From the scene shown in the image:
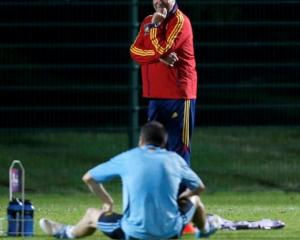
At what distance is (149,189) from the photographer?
1038 centimetres

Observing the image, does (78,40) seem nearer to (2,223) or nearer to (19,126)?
(19,126)

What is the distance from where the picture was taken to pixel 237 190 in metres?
18.7

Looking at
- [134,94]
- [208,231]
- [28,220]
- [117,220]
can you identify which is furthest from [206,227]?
[134,94]

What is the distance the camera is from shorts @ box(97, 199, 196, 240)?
10.7 metres

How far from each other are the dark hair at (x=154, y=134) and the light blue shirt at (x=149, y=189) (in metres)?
0.04

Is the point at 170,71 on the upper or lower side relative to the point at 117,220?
upper

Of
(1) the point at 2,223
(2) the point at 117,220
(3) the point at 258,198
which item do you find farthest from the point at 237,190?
(2) the point at 117,220

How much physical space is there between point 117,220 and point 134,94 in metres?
8.67

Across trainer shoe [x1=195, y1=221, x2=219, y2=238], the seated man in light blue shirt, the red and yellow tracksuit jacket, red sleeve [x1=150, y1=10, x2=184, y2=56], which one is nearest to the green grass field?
the red and yellow tracksuit jacket

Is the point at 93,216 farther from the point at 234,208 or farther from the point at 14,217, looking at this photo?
the point at 234,208

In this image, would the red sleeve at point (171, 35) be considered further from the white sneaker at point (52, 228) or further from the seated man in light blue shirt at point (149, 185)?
the seated man in light blue shirt at point (149, 185)

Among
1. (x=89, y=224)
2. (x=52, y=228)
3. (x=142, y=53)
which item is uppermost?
(x=142, y=53)

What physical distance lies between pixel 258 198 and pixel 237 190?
1.20m

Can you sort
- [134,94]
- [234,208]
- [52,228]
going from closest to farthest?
[52,228] → [234,208] → [134,94]
